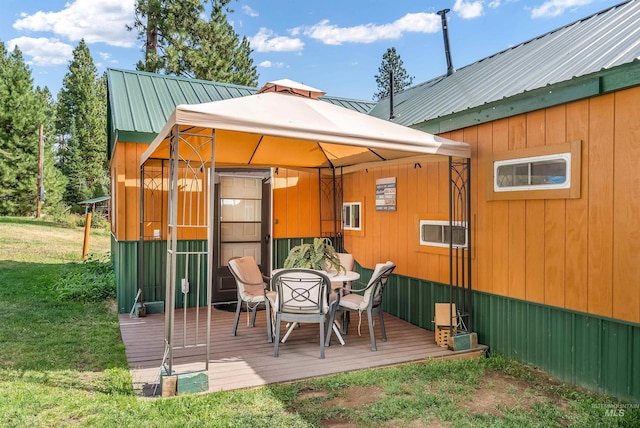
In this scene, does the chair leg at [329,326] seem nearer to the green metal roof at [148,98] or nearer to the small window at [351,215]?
the small window at [351,215]

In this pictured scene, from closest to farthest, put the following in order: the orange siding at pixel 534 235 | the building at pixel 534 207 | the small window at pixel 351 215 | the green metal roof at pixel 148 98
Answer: the building at pixel 534 207 < the orange siding at pixel 534 235 < the green metal roof at pixel 148 98 < the small window at pixel 351 215

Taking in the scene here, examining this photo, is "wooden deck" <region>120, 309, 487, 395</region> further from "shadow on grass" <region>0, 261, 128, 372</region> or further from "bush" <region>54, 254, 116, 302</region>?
"bush" <region>54, 254, 116, 302</region>

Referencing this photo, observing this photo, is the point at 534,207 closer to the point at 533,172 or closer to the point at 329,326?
the point at 533,172

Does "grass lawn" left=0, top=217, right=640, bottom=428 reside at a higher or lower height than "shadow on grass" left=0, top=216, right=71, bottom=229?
lower

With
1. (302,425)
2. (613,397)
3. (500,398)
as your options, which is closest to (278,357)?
(302,425)

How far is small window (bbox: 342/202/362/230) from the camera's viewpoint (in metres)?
7.07

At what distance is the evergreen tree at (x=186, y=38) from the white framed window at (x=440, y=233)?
13861mm

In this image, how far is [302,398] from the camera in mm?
3361

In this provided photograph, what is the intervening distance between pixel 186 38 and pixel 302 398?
54.7 ft

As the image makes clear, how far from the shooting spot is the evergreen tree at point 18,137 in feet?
67.4

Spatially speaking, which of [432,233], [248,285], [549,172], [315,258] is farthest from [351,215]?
[549,172]

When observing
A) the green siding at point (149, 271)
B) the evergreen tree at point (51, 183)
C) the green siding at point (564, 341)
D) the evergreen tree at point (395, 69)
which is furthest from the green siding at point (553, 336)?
the evergreen tree at point (395, 69)

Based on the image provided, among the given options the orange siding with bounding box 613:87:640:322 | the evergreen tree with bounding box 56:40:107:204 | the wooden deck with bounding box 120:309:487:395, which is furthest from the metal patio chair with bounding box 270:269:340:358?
the evergreen tree with bounding box 56:40:107:204

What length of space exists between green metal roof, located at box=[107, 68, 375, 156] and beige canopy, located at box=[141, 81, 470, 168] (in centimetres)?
103
